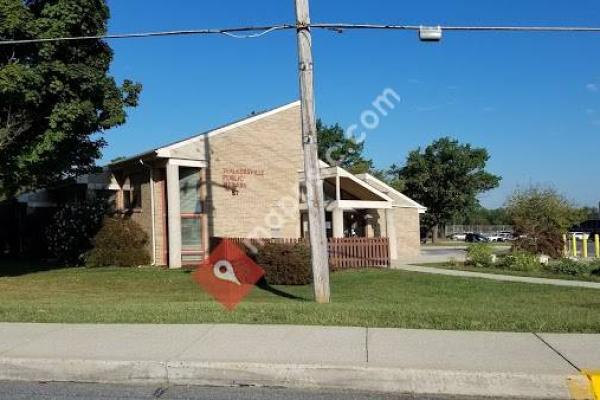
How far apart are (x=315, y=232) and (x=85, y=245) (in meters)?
14.9

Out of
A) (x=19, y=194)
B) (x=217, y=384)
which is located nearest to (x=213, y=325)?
(x=217, y=384)

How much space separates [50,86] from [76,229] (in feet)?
30.5

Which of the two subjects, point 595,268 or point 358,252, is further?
point 358,252

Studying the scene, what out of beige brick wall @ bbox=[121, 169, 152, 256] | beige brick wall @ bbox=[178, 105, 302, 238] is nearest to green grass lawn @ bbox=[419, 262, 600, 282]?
beige brick wall @ bbox=[178, 105, 302, 238]

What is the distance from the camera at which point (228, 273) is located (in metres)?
18.1

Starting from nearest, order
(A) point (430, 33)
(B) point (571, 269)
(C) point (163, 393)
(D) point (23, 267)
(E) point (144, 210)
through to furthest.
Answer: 1. (C) point (163, 393)
2. (A) point (430, 33)
3. (B) point (571, 269)
4. (E) point (144, 210)
5. (D) point (23, 267)

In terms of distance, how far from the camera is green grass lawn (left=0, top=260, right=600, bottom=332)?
28.4 feet

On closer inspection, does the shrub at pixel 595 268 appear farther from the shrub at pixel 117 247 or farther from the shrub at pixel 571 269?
the shrub at pixel 117 247

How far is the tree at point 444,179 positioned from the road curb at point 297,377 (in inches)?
2332

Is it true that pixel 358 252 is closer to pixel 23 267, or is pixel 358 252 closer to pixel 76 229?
pixel 76 229

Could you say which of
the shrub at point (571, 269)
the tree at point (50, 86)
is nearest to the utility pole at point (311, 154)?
the tree at point (50, 86)

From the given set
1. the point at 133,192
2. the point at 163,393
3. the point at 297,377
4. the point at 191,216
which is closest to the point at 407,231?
the point at 191,216

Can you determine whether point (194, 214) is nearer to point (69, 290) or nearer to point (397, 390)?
point (69, 290)

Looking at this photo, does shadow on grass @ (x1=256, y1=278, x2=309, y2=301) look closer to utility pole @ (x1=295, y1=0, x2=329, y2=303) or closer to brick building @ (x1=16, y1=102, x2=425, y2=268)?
utility pole @ (x1=295, y1=0, x2=329, y2=303)
